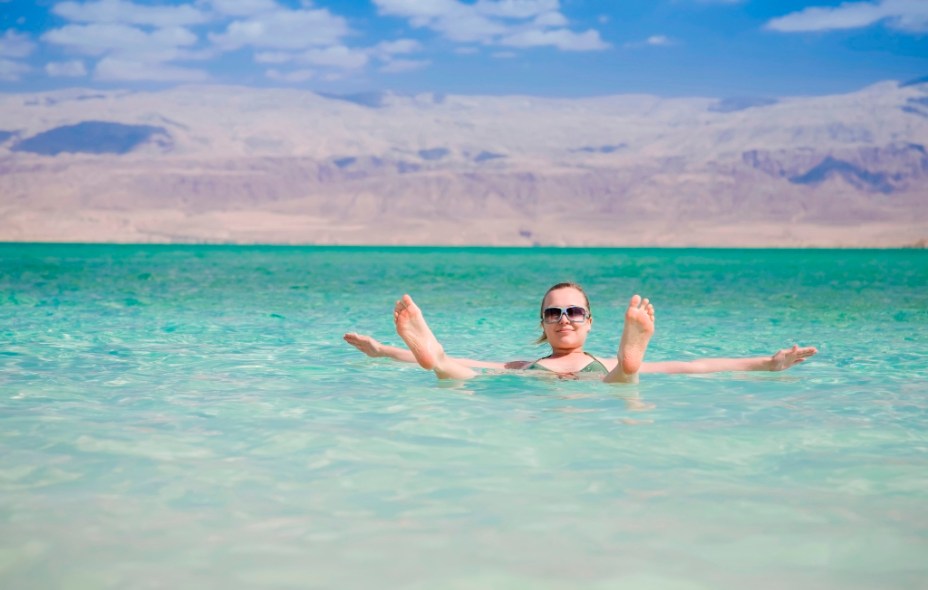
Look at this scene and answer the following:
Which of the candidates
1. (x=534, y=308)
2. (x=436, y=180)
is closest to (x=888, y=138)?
(x=436, y=180)

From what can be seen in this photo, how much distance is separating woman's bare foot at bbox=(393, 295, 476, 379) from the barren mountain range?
359 feet

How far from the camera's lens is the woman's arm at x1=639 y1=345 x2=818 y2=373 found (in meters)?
6.64

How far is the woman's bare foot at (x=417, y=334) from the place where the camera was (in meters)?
5.73

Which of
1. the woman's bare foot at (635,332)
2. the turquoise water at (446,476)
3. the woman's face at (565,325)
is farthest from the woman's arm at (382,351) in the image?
the woman's bare foot at (635,332)

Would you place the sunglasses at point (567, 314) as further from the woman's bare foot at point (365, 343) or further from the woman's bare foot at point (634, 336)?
the woman's bare foot at point (365, 343)

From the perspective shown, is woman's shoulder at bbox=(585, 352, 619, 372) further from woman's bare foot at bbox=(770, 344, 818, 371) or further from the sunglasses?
woman's bare foot at bbox=(770, 344, 818, 371)

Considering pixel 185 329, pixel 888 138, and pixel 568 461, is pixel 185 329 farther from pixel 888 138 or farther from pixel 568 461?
pixel 888 138

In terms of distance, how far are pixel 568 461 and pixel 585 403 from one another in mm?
1398

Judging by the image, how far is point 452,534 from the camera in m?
3.65

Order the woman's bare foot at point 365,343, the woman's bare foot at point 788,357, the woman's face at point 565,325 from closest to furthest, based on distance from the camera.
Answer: the woman's face at point 565,325, the woman's bare foot at point 788,357, the woman's bare foot at point 365,343

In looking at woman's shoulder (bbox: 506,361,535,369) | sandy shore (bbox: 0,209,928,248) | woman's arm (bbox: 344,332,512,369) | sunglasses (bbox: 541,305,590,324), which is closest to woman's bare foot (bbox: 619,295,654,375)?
sunglasses (bbox: 541,305,590,324)

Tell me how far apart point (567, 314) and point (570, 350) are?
1.35 feet

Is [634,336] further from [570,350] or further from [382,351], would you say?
[382,351]

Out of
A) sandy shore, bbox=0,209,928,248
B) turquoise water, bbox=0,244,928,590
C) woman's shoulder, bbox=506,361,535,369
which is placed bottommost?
turquoise water, bbox=0,244,928,590
